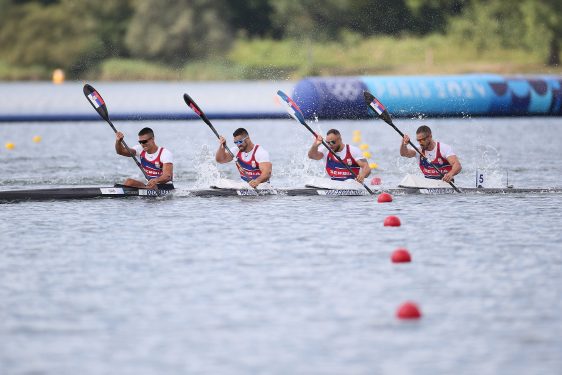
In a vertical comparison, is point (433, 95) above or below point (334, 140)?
above

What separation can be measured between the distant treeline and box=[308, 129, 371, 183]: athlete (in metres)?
44.5

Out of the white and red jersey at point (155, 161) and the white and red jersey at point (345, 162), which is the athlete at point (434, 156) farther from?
the white and red jersey at point (155, 161)

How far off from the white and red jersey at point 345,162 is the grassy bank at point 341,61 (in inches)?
1746

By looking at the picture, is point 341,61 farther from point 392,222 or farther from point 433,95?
point 392,222

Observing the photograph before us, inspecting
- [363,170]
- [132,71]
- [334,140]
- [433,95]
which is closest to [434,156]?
[363,170]

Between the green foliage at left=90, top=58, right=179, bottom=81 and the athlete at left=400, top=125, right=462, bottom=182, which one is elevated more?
the green foliage at left=90, top=58, right=179, bottom=81

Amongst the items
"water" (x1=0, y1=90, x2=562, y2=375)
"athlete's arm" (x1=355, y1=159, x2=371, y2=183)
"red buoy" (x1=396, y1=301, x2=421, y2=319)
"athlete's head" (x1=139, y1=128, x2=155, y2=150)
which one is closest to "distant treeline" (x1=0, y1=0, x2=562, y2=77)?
"water" (x1=0, y1=90, x2=562, y2=375)

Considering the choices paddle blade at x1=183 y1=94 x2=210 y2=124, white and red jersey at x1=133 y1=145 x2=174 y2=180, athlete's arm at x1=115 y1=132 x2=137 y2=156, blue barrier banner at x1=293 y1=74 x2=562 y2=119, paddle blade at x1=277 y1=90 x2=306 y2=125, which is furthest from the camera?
blue barrier banner at x1=293 y1=74 x2=562 y2=119

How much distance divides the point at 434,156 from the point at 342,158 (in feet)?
5.15

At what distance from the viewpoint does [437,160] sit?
822 inches

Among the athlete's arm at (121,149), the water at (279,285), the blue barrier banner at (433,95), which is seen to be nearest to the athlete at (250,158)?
the water at (279,285)

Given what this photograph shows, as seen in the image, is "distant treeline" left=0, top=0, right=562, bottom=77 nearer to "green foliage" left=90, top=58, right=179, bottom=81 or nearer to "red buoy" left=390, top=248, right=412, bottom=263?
"green foliage" left=90, top=58, right=179, bottom=81

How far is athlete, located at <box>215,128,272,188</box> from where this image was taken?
65.2ft

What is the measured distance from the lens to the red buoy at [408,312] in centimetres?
1069
